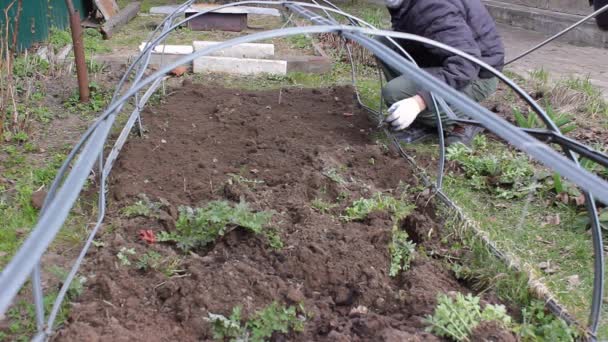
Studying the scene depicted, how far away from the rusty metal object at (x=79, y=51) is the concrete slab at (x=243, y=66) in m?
1.22

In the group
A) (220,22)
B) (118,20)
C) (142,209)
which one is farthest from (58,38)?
(142,209)

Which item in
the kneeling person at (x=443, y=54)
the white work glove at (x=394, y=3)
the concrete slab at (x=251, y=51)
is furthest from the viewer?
the concrete slab at (x=251, y=51)

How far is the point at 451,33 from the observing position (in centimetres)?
384

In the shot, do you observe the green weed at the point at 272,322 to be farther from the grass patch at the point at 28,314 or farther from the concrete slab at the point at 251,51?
the concrete slab at the point at 251,51

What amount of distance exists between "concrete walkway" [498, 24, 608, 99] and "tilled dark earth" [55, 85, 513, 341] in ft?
9.92

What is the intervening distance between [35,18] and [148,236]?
4621 millimetres

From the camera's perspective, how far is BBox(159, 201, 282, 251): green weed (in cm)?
277

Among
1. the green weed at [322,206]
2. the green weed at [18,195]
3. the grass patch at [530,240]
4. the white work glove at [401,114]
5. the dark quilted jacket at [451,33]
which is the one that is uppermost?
the dark quilted jacket at [451,33]

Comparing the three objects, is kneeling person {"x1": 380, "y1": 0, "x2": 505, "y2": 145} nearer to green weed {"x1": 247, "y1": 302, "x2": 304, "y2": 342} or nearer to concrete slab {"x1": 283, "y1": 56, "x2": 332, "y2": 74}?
concrete slab {"x1": 283, "y1": 56, "x2": 332, "y2": 74}

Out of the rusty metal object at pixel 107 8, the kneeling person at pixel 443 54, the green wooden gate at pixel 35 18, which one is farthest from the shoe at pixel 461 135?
the rusty metal object at pixel 107 8

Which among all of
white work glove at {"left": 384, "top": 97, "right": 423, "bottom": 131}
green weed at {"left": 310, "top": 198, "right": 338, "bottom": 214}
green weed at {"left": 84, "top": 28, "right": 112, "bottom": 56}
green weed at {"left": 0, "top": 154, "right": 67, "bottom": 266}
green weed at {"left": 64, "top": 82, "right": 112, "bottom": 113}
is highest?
white work glove at {"left": 384, "top": 97, "right": 423, "bottom": 131}

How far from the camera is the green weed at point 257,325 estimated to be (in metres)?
2.21

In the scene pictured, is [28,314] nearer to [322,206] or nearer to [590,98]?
[322,206]

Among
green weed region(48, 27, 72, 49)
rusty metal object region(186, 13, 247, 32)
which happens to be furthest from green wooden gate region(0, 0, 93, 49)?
rusty metal object region(186, 13, 247, 32)
